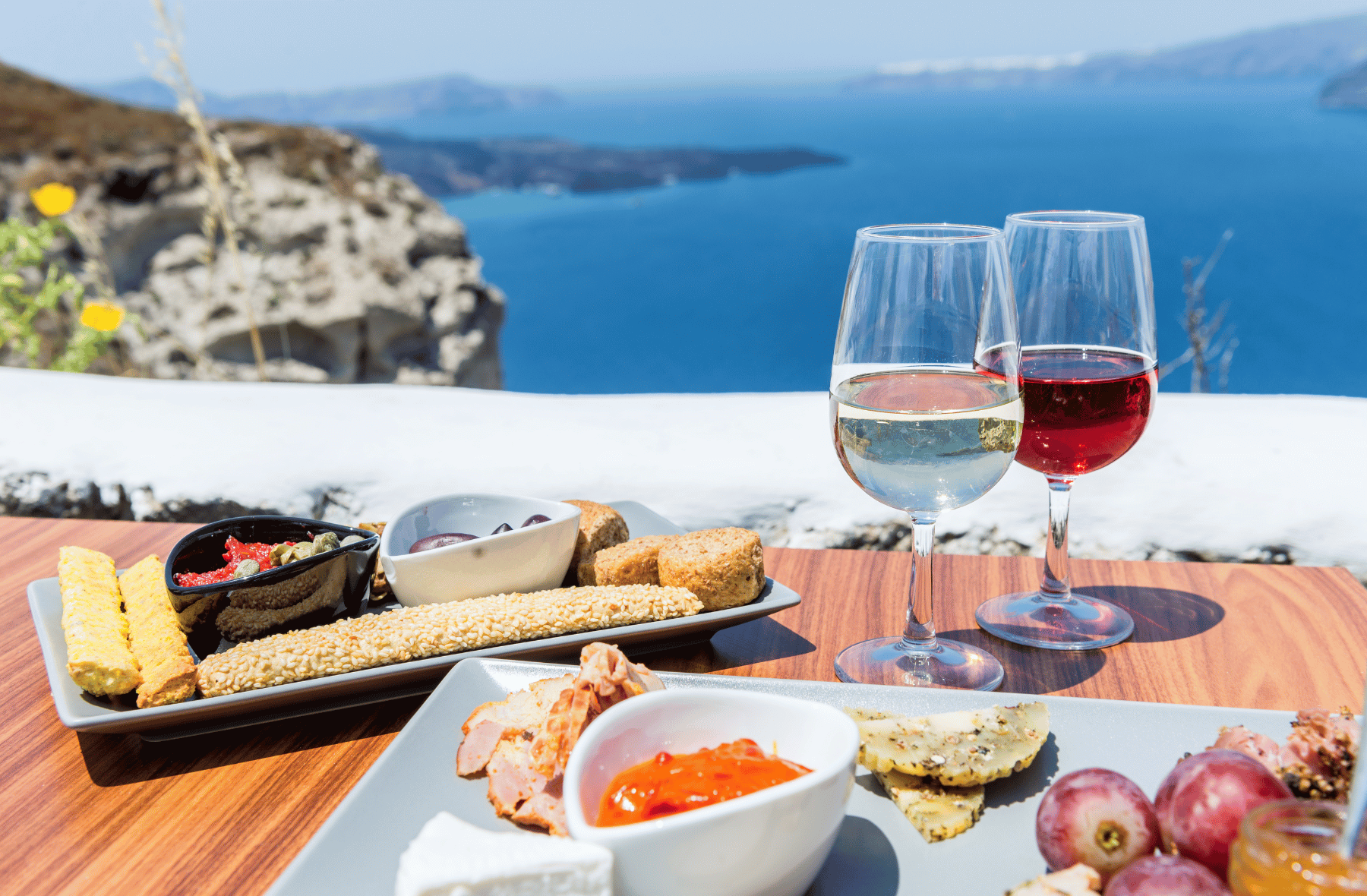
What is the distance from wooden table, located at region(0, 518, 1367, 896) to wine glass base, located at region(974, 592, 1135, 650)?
0.02 m

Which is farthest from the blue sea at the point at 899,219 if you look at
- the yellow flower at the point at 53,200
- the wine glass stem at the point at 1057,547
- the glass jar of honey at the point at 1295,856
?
the glass jar of honey at the point at 1295,856

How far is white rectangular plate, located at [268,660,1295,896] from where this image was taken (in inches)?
27.8

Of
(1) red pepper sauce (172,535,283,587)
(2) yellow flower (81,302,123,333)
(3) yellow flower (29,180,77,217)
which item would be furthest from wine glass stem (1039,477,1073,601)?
(3) yellow flower (29,180,77,217)

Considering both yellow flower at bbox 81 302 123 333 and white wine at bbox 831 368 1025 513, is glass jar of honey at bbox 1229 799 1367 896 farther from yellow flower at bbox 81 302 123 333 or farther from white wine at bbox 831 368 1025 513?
yellow flower at bbox 81 302 123 333

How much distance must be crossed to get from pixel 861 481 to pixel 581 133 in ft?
92.4

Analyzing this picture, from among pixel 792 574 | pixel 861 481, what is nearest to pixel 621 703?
pixel 861 481

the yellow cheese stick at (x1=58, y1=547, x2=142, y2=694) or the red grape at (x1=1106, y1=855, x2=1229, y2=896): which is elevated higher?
the red grape at (x1=1106, y1=855, x2=1229, y2=896)

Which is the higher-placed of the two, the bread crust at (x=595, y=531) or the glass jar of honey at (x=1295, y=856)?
the glass jar of honey at (x=1295, y=856)

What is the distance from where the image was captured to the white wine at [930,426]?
0.92 m

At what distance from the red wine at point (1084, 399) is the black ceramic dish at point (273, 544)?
75 centimetres

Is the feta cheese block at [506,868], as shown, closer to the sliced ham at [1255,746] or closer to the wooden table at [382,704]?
the wooden table at [382,704]

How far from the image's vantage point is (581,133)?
27531 mm

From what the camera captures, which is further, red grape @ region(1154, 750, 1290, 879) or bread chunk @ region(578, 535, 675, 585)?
bread chunk @ region(578, 535, 675, 585)

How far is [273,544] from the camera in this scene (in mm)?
1151
